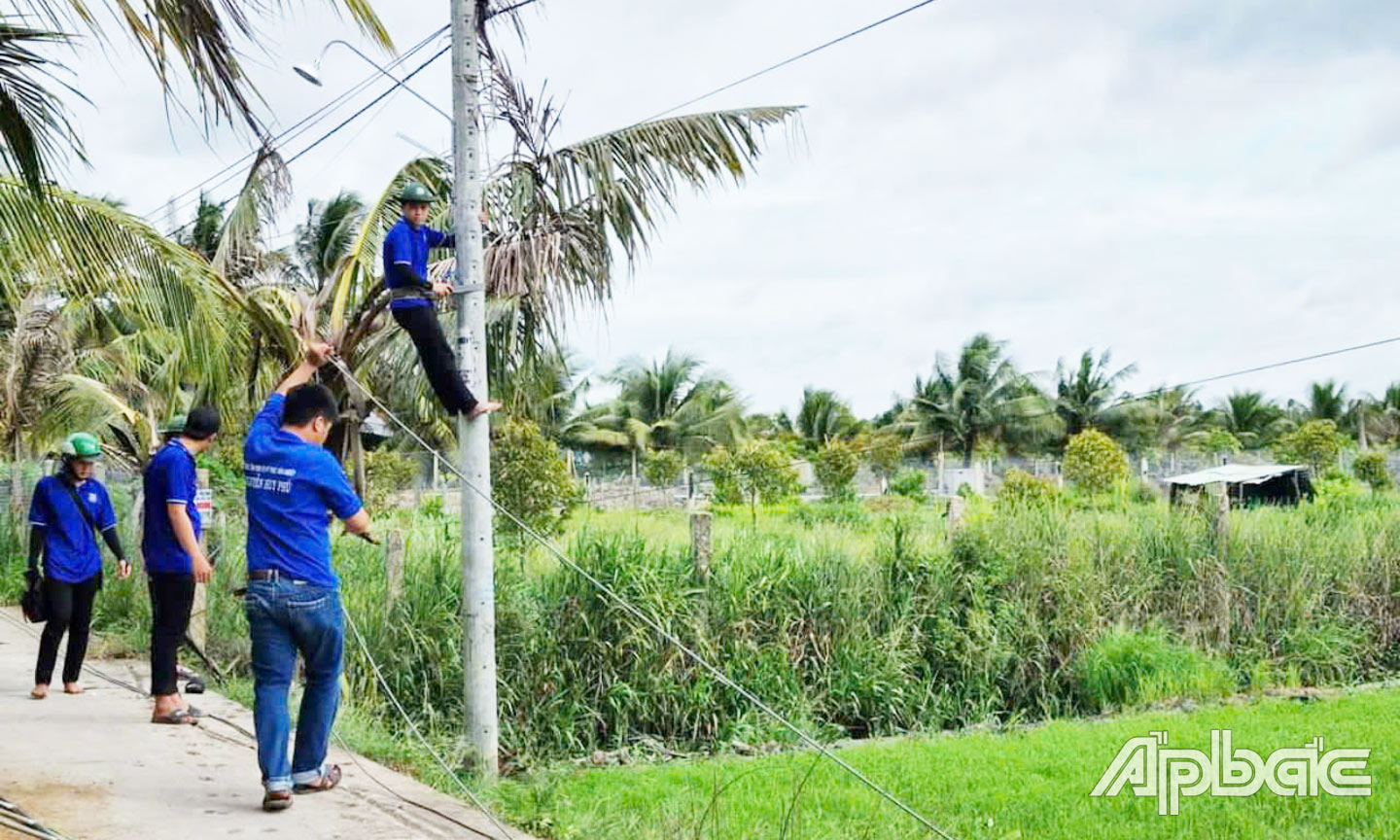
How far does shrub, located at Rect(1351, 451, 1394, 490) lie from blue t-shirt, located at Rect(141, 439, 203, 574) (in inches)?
1591

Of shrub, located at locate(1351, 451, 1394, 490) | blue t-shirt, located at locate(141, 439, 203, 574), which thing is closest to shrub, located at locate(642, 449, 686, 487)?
shrub, located at locate(1351, 451, 1394, 490)

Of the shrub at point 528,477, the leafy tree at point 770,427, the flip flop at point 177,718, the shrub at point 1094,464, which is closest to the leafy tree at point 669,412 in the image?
the leafy tree at point 770,427

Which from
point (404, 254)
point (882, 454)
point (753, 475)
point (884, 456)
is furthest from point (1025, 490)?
point (884, 456)

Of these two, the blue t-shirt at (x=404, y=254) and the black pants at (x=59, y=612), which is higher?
the blue t-shirt at (x=404, y=254)

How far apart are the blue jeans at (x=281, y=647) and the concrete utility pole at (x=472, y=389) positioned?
5.41ft

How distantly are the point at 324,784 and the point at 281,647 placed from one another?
0.87 m

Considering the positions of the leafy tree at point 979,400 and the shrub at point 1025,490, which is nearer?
the shrub at point 1025,490

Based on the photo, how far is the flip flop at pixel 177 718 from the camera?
7641mm

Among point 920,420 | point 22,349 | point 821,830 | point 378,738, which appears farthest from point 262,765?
point 920,420

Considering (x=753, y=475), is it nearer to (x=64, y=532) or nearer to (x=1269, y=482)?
(x=1269, y=482)

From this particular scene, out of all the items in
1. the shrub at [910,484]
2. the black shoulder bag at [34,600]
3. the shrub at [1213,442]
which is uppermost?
the shrub at [1213,442]

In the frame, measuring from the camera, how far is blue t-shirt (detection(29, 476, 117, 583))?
8422 millimetres

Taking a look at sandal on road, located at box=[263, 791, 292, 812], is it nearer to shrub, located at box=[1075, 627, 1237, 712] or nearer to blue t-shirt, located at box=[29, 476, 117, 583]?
blue t-shirt, located at box=[29, 476, 117, 583]

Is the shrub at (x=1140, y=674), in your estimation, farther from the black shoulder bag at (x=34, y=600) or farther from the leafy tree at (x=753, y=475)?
the leafy tree at (x=753, y=475)
